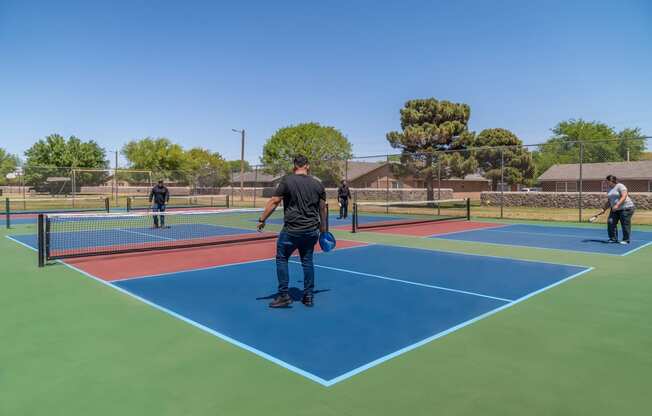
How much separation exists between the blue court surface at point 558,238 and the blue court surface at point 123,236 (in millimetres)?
7718

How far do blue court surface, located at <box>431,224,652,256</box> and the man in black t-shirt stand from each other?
322 inches

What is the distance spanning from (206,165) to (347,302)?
95.6 m

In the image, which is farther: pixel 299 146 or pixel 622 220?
pixel 299 146

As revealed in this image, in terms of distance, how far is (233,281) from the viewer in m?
7.66

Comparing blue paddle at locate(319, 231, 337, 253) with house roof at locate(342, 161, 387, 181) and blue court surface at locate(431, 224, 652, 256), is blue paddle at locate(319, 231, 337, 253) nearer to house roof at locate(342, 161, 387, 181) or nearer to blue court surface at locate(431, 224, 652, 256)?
blue court surface at locate(431, 224, 652, 256)

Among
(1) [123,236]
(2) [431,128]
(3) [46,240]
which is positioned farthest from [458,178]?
(3) [46,240]

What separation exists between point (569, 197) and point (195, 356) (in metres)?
33.0

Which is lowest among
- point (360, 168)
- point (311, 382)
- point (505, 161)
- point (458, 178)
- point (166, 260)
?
point (311, 382)

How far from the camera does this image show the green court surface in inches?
134

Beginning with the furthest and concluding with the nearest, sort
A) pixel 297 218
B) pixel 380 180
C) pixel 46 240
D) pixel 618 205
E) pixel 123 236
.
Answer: pixel 380 180 < pixel 123 236 < pixel 618 205 < pixel 46 240 < pixel 297 218

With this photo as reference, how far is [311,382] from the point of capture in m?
3.78

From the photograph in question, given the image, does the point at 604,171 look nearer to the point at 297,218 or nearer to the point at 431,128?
the point at 431,128

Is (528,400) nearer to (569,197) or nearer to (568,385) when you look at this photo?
(568,385)

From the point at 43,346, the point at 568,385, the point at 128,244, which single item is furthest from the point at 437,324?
the point at 128,244
